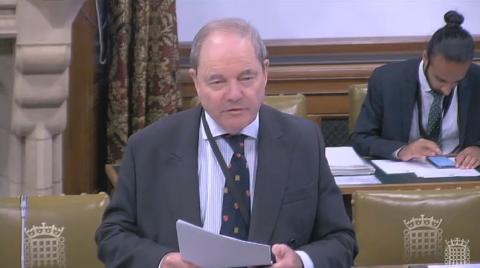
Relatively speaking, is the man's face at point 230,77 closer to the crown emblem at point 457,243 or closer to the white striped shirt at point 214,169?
the white striped shirt at point 214,169

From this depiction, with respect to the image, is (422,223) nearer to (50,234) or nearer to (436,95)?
(50,234)

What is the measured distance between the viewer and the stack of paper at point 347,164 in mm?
3678

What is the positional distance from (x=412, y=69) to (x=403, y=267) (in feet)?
6.00

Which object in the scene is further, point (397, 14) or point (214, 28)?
point (397, 14)

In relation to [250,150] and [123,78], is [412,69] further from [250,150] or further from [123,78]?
[250,150]

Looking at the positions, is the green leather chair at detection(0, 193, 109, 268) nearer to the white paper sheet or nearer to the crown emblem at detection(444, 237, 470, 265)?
the crown emblem at detection(444, 237, 470, 265)

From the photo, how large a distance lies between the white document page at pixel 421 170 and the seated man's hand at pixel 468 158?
0.14 feet

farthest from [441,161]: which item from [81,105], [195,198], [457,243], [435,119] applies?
[195,198]

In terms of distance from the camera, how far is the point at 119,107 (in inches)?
176

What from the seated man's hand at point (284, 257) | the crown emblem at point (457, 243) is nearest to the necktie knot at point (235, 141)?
the seated man's hand at point (284, 257)

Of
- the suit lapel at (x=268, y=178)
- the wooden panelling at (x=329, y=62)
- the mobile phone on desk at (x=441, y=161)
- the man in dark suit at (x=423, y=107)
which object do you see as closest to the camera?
the suit lapel at (x=268, y=178)

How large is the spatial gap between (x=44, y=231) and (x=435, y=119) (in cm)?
209

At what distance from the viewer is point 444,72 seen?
3.87 metres

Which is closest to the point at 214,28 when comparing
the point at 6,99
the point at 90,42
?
the point at 6,99
